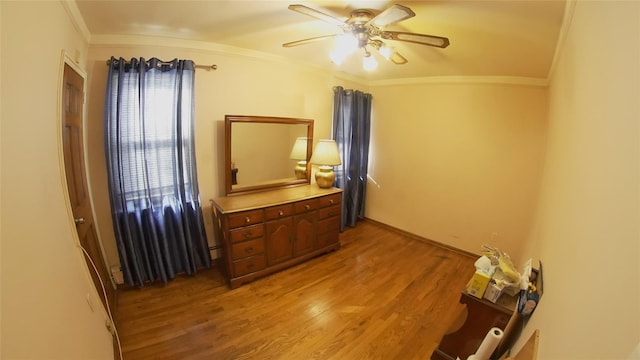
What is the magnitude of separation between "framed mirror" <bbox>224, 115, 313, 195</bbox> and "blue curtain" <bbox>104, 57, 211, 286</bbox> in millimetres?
376

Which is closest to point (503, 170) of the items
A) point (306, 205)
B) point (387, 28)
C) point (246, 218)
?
point (387, 28)

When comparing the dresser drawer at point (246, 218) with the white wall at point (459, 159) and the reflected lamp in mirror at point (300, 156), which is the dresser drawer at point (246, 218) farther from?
the white wall at point (459, 159)

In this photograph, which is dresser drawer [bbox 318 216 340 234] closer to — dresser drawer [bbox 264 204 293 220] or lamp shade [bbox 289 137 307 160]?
dresser drawer [bbox 264 204 293 220]

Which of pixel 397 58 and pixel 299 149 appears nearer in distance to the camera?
pixel 397 58

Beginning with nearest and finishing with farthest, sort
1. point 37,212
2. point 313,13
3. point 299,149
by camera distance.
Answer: point 37,212
point 313,13
point 299,149

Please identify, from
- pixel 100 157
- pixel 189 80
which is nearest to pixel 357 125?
pixel 189 80

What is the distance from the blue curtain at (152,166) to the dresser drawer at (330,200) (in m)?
1.30

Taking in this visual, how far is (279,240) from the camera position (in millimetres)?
2449

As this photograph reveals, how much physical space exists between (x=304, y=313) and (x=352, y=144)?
7.65ft

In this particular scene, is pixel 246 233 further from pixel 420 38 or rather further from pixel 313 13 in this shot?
pixel 420 38

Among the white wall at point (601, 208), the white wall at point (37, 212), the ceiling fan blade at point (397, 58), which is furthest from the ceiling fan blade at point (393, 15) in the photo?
the white wall at point (37, 212)

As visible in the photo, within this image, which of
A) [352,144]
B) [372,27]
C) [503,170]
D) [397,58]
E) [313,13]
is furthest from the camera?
[352,144]

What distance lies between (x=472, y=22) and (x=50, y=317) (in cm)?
253

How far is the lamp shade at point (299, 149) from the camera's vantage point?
2955 mm
